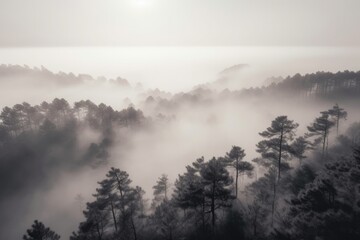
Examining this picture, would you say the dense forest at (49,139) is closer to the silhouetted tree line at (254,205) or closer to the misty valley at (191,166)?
the misty valley at (191,166)

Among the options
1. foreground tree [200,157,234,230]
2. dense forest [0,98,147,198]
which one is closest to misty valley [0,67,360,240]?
foreground tree [200,157,234,230]

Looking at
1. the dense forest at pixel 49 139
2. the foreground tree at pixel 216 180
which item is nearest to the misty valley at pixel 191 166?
the foreground tree at pixel 216 180

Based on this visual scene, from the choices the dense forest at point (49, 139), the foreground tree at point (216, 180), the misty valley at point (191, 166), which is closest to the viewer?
the foreground tree at point (216, 180)

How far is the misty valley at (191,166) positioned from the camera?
27.6 m

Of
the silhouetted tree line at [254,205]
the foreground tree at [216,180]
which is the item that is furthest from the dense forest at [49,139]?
the foreground tree at [216,180]

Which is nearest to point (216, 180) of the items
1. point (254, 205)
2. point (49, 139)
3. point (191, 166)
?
point (254, 205)

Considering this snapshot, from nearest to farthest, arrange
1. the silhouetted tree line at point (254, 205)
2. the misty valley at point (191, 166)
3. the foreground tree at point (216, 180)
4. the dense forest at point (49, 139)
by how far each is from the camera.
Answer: the silhouetted tree line at point (254, 205)
the foreground tree at point (216, 180)
the misty valley at point (191, 166)
the dense forest at point (49, 139)

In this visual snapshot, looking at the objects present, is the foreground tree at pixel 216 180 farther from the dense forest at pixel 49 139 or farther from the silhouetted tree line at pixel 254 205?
the dense forest at pixel 49 139

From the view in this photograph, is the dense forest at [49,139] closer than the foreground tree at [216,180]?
→ No

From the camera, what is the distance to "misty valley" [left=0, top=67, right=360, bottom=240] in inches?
1088

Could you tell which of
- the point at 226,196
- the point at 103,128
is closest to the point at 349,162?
the point at 226,196

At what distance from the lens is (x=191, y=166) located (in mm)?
75125

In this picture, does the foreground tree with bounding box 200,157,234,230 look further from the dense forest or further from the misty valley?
the dense forest

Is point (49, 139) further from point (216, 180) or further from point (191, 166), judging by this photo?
point (216, 180)
